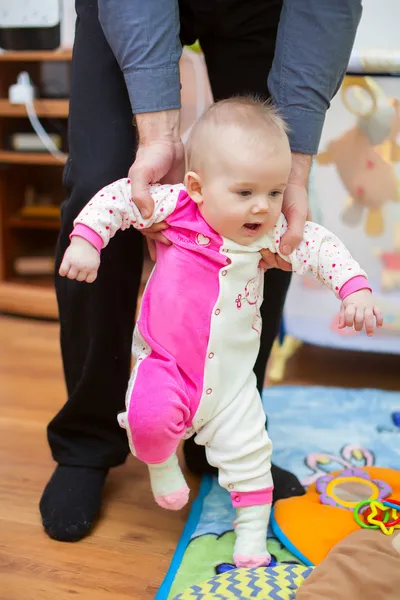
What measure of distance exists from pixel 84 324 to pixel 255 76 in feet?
1.46

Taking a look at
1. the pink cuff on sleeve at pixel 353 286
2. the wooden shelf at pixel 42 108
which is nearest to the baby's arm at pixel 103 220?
the pink cuff on sleeve at pixel 353 286

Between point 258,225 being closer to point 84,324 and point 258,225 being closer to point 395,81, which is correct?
point 84,324

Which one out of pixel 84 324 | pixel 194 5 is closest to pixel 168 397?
pixel 84 324

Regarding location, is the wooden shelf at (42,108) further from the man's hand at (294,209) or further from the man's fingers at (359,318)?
the man's fingers at (359,318)

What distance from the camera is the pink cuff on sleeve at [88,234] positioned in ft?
2.74

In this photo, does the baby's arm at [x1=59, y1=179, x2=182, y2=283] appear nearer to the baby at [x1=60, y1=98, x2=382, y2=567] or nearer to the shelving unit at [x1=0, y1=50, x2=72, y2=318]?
the baby at [x1=60, y1=98, x2=382, y2=567]

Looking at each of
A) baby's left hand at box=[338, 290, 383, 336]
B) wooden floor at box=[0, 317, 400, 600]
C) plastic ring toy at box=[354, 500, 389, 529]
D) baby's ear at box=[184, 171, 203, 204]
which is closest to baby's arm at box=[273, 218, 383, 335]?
baby's left hand at box=[338, 290, 383, 336]

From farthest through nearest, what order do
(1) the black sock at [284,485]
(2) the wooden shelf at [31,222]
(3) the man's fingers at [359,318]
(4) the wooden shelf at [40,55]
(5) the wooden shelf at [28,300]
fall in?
(2) the wooden shelf at [31,222] → (5) the wooden shelf at [28,300] → (4) the wooden shelf at [40,55] → (1) the black sock at [284,485] → (3) the man's fingers at [359,318]

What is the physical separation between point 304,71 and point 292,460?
0.68 m

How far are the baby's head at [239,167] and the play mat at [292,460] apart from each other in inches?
16.8

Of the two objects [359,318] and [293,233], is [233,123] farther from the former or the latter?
[359,318]

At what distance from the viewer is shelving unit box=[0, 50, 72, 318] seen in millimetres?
1921

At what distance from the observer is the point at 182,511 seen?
1.09 meters

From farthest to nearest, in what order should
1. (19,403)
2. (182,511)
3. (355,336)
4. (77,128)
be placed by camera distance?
(355,336) < (19,403) < (182,511) < (77,128)
